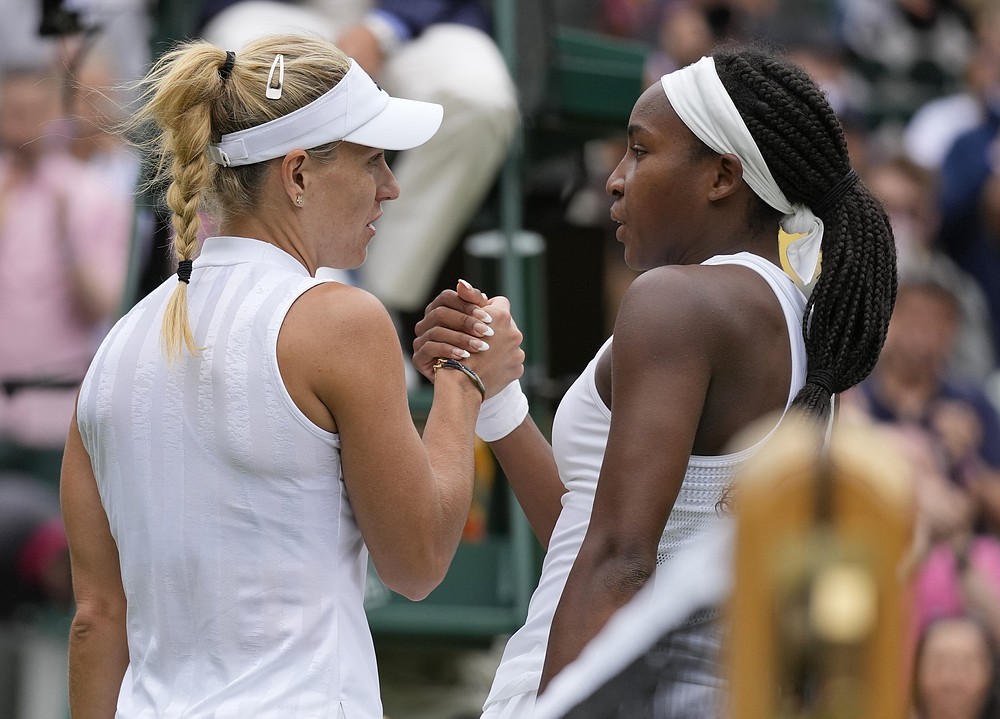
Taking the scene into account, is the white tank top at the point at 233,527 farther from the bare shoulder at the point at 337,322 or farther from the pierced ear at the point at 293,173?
the pierced ear at the point at 293,173

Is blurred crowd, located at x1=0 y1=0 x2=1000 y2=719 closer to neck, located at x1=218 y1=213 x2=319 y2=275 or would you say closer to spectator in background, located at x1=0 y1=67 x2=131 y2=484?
spectator in background, located at x1=0 y1=67 x2=131 y2=484

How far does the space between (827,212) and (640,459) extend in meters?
0.51

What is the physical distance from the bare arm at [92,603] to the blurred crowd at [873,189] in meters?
1.13

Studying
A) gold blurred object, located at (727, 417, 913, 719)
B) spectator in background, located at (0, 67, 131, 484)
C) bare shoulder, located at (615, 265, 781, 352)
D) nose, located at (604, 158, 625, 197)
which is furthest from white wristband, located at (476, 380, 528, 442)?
spectator in background, located at (0, 67, 131, 484)

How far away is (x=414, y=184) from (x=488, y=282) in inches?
22.9

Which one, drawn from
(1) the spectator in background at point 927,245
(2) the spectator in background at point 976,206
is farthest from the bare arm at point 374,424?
(2) the spectator in background at point 976,206

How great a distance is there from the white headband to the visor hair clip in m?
0.58

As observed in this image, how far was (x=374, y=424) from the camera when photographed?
6.21 feet

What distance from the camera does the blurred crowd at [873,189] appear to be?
4.32 m

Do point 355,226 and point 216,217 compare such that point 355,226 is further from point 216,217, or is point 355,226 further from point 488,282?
point 488,282

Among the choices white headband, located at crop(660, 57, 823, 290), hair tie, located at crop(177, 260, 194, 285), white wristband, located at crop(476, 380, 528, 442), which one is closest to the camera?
hair tie, located at crop(177, 260, 194, 285)

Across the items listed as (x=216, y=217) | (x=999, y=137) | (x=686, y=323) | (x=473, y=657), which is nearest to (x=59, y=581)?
(x=473, y=657)

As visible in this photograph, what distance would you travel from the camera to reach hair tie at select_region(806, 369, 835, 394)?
6.66 feet

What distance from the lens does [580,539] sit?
2229mm
